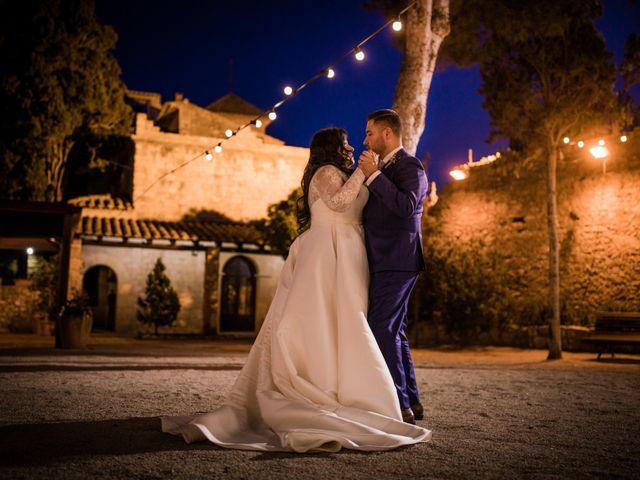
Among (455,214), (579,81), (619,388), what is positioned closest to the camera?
(619,388)

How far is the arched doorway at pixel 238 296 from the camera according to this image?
19.6m

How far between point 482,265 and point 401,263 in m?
10.0

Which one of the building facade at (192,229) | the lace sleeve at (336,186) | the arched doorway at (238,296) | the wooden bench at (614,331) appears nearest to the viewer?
the lace sleeve at (336,186)

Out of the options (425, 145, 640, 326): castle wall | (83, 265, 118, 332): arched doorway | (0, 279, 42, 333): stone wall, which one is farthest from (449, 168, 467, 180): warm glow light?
(0, 279, 42, 333): stone wall

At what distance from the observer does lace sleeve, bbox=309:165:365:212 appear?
11.8ft

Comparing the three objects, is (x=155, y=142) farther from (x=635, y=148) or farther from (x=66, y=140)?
(x=635, y=148)

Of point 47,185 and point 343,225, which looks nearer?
point 343,225

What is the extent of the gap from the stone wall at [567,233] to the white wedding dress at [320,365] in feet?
32.8

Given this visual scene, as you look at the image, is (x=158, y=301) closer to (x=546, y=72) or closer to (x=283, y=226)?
(x=283, y=226)

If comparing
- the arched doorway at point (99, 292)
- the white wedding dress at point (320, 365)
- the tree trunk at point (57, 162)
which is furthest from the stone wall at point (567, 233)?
the arched doorway at point (99, 292)

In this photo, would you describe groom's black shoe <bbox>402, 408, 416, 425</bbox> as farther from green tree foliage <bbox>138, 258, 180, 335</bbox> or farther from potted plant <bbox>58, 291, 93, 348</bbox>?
green tree foliage <bbox>138, 258, 180, 335</bbox>

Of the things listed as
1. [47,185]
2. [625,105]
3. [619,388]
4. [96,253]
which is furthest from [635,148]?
[47,185]

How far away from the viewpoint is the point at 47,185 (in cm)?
1869

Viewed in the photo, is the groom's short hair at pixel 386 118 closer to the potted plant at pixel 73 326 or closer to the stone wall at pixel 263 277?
the potted plant at pixel 73 326
